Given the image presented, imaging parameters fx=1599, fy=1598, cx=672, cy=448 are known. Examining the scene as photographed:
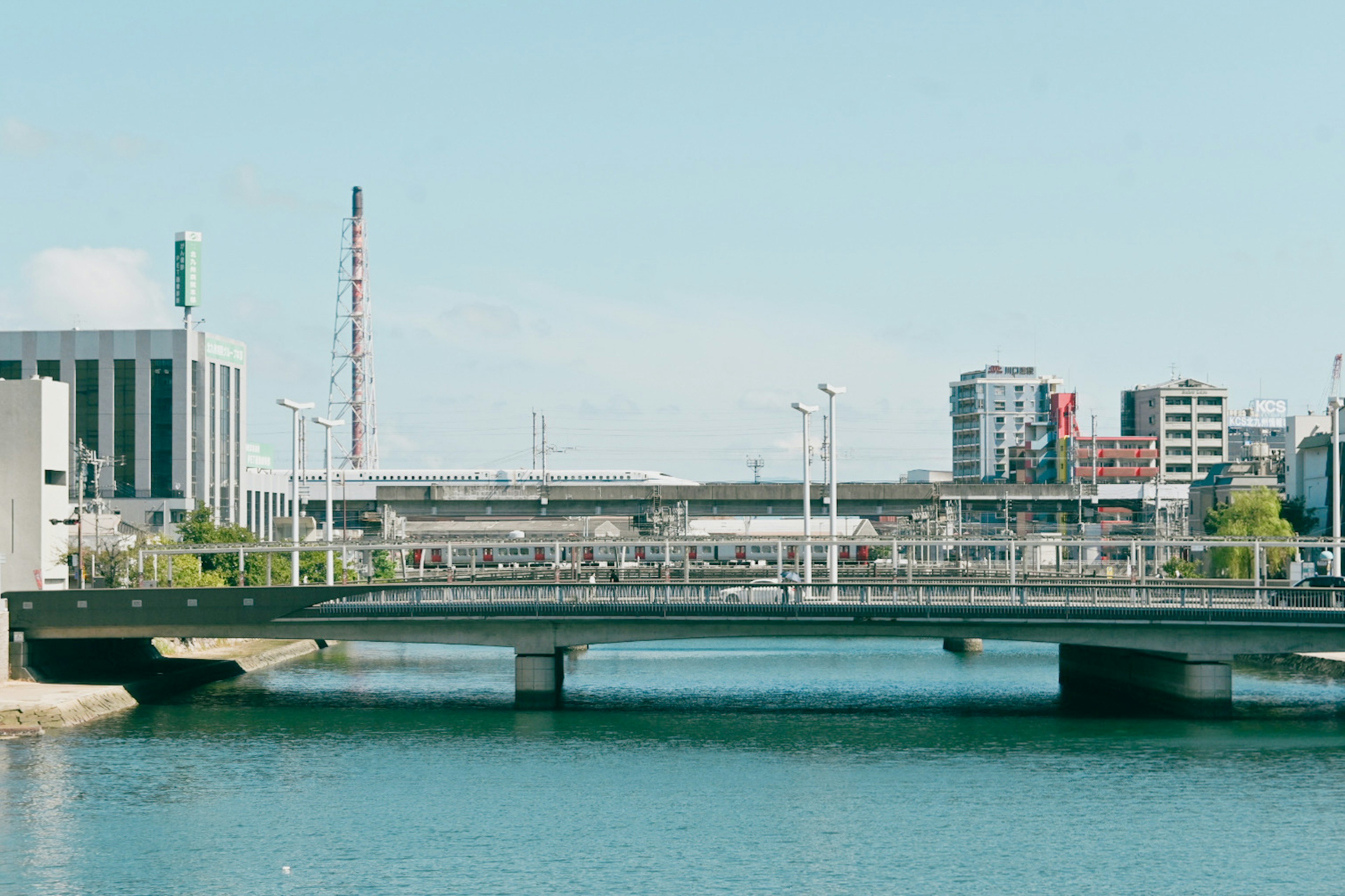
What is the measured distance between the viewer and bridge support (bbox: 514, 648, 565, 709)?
76.4 metres

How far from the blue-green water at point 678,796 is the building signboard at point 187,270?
10907 centimetres

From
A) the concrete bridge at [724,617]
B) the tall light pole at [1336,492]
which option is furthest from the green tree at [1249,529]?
the concrete bridge at [724,617]

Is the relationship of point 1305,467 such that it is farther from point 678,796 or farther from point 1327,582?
point 678,796

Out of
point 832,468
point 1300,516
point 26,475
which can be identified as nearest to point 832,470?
point 832,468

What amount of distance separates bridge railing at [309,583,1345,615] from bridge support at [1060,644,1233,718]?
3.17 m

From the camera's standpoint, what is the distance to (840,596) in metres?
75.2

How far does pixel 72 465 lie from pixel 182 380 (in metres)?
15.0

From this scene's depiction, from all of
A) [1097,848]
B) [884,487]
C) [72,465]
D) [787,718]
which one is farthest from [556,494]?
[1097,848]

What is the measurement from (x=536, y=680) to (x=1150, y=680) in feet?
98.0

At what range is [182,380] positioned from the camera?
566 feet

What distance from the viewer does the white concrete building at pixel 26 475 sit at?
269ft

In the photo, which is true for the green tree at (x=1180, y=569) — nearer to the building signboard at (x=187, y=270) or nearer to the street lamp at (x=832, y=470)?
the street lamp at (x=832, y=470)

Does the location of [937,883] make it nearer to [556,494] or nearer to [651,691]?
[651,691]

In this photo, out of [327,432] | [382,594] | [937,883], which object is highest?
[327,432]
